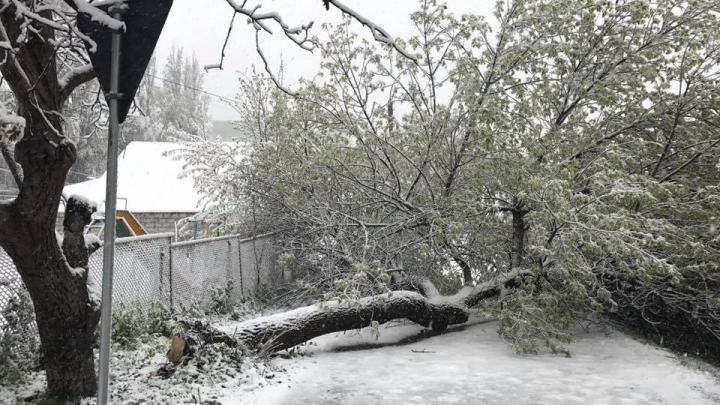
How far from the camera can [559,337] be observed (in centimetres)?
743

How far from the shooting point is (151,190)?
23.2 meters

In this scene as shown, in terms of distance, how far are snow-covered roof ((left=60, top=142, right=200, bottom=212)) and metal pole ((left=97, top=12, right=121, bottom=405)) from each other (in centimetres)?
1873

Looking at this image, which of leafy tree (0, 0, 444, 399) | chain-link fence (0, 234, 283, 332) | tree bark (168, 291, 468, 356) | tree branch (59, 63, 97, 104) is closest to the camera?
leafy tree (0, 0, 444, 399)

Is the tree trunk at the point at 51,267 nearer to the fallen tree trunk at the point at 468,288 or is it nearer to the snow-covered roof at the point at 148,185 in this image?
→ the fallen tree trunk at the point at 468,288

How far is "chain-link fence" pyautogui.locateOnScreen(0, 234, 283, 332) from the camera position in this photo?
6.49 m

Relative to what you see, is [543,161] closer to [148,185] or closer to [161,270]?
[161,270]

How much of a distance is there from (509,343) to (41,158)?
6.22m

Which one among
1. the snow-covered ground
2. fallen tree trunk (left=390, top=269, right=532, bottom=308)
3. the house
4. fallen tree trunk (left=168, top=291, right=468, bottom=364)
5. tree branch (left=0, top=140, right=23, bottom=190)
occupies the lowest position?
the snow-covered ground

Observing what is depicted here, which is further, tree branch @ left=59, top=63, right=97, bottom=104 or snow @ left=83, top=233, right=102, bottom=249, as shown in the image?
snow @ left=83, top=233, right=102, bottom=249

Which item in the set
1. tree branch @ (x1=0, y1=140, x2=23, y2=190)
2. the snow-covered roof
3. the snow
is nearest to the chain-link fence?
the snow

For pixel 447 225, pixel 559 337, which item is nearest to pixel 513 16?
pixel 447 225

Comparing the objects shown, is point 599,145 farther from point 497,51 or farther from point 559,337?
point 559,337

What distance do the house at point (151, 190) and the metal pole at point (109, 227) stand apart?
18.1 metres

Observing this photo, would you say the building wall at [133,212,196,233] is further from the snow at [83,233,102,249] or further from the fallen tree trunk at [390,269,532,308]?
the snow at [83,233,102,249]
